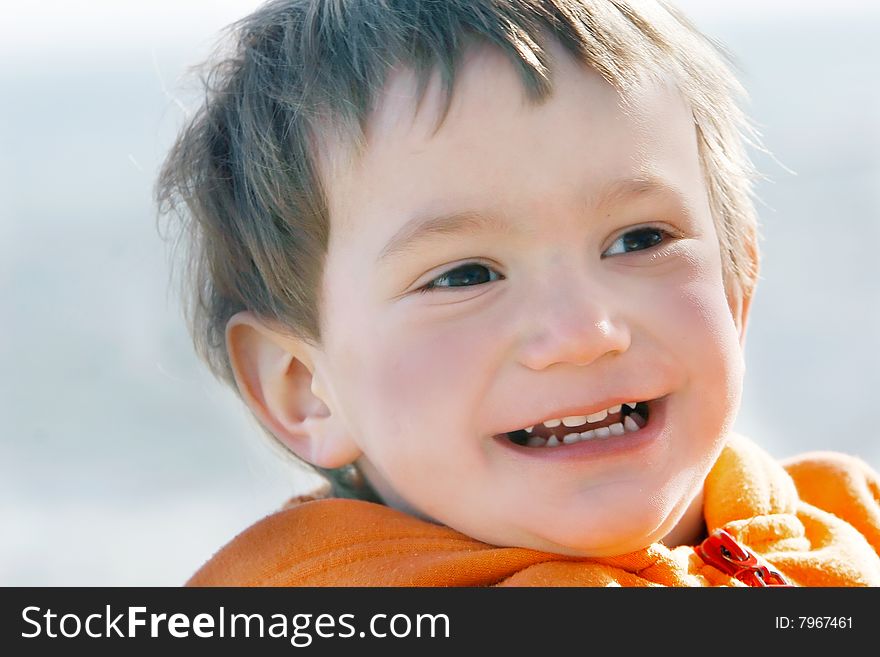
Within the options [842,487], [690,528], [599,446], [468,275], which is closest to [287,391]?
[468,275]

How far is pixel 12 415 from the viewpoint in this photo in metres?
3.26

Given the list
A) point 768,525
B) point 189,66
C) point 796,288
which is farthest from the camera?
point 796,288

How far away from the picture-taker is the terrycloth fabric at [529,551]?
4.14 ft

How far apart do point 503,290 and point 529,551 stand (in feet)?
0.99

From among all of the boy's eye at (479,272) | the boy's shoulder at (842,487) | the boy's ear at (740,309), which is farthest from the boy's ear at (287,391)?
the boy's shoulder at (842,487)

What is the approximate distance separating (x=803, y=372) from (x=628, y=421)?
222cm

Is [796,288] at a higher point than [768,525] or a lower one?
higher

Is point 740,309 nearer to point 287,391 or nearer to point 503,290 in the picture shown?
point 503,290

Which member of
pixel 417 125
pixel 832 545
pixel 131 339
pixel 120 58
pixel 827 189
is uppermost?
pixel 120 58

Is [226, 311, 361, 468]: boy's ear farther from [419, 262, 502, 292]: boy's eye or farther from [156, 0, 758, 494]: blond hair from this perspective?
[419, 262, 502, 292]: boy's eye

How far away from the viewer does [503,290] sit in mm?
1208

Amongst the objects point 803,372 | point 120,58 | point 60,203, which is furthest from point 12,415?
point 803,372
